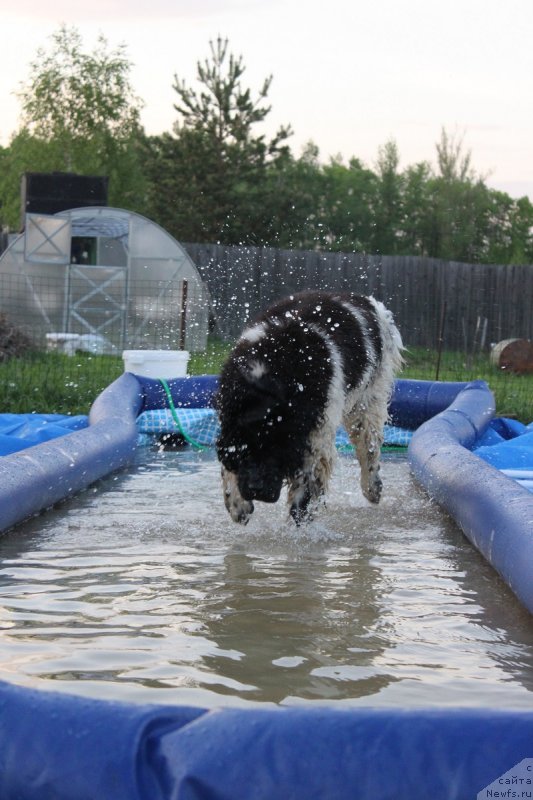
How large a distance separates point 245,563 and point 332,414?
0.94m

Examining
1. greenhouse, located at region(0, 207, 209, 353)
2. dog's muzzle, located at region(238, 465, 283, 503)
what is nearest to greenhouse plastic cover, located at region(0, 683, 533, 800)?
dog's muzzle, located at region(238, 465, 283, 503)

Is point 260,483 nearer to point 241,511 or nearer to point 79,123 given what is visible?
point 241,511

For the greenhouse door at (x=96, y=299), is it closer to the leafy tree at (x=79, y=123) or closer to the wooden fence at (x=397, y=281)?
the wooden fence at (x=397, y=281)

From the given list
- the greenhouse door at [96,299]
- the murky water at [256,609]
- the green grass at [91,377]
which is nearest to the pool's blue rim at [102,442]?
the murky water at [256,609]

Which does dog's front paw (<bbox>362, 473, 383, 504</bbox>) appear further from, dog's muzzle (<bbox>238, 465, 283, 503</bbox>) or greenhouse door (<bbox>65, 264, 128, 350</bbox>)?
greenhouse door (<bbox>65, 264, 128, 350</bbox>)

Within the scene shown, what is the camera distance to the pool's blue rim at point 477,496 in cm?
404

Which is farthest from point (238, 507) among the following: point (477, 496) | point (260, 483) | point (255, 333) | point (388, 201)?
point (388, 201)

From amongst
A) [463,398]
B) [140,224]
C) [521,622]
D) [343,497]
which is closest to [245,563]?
[521,622]

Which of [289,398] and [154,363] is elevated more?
[289,398]

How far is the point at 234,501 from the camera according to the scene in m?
5.06

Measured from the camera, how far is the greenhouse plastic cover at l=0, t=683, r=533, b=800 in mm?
2143

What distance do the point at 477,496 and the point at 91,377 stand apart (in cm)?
736

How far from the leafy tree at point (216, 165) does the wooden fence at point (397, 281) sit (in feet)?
20.0

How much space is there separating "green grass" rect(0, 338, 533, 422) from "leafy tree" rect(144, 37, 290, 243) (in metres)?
12.0
